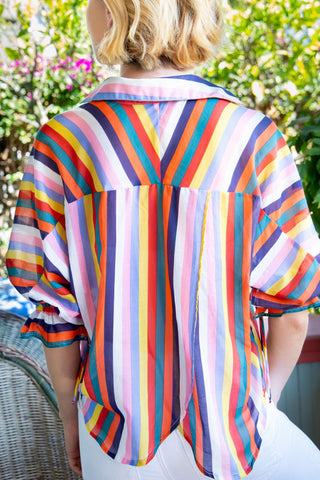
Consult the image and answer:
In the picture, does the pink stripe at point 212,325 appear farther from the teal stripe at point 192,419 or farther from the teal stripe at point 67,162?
the teal stripe at point 67,162

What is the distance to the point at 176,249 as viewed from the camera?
2.49 ft

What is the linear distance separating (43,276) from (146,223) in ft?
0.67

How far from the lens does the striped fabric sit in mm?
750

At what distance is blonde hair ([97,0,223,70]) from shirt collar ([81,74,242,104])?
0.04 m

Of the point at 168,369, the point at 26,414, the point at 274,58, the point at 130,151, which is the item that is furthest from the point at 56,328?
the point at 274,58

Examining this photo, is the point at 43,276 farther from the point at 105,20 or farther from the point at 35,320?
the point at 105,20

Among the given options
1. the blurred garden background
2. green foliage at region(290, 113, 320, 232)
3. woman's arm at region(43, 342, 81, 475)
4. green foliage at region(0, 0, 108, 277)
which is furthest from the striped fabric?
green foliage at region(0, 0, 108, 277)

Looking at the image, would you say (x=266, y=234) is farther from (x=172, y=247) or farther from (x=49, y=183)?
(x=49, y=183)

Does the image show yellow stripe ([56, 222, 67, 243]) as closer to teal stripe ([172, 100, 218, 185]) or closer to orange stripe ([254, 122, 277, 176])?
teal stripe ([172, 100, 218, 185])

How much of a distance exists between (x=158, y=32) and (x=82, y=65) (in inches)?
147

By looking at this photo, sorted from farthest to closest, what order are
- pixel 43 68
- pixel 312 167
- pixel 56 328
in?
pixel 43 68 < pixel 312 167 < pixel 56 328

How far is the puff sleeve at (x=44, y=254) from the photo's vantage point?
0.82 m

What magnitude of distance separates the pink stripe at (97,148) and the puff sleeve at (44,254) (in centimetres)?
5

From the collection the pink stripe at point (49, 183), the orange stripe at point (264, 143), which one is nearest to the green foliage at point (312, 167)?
the orange stripe at point (264, 143)
